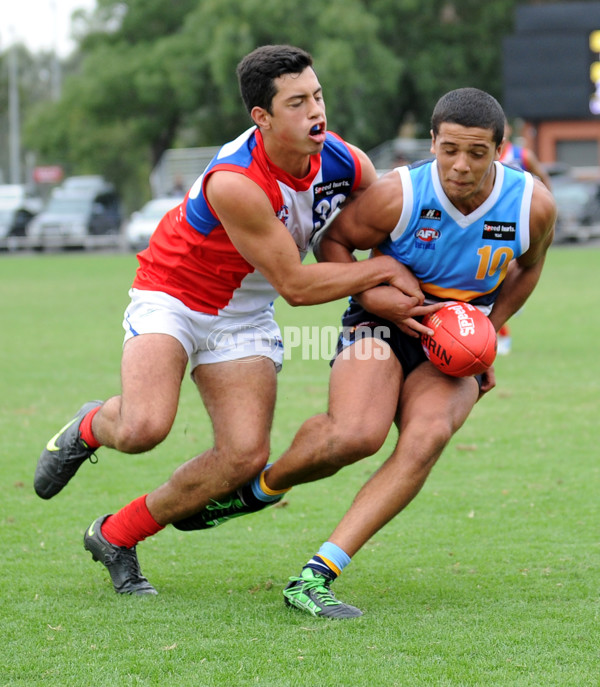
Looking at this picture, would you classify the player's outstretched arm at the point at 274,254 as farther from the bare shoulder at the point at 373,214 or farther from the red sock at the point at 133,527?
the red sock at the point at 133,527

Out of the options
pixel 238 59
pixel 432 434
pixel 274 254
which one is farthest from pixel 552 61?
pixel 432 434

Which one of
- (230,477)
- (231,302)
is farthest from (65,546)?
(231,302)

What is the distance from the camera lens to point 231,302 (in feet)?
15.9

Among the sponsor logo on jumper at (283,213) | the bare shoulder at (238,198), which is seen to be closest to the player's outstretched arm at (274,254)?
the bare shoulder at (238,198)

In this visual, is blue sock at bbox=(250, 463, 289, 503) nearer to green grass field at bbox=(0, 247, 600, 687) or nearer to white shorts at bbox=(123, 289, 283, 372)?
green grass field at bbox=(0, 247, 600, 687)

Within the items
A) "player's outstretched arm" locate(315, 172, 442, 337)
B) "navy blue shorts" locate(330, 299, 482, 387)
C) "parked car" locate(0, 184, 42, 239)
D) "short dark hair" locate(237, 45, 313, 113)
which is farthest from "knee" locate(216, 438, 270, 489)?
"parked car" locate(0, 184, 42, 239)

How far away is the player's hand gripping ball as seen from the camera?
4441mm

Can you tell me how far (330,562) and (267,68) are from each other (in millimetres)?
2069

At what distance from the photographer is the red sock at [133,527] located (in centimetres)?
467

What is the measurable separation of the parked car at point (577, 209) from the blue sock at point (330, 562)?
26.3 m

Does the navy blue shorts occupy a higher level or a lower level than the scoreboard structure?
lower

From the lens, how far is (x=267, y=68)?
174 inches

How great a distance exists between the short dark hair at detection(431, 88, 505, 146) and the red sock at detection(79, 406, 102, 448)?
2031 mm

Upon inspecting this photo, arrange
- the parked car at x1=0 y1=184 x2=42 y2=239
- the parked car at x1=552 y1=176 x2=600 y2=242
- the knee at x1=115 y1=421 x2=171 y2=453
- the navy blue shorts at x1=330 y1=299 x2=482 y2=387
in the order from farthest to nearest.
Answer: the parked car at x1=0 y1=184 x2=42 y2=239 → the parked car at x1=552 y1=176 x2=600 y2=242 → the navy blue shorts at x1=330 y1=299 x2=482 y2=387 → the knee at x1=115 y1=421 x2=171 y2=453
